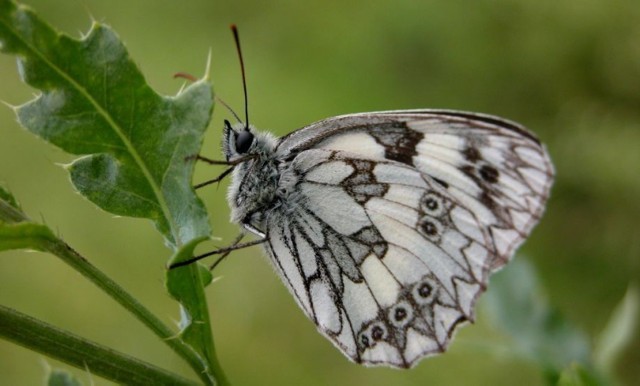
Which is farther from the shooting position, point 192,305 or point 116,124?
point 116,124

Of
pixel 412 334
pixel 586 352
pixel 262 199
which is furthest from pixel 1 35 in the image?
pixel 586 352

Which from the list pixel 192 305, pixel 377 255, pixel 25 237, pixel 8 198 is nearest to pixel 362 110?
pixel 377 255

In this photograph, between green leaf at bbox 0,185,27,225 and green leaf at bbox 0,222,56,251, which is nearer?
green leaf at bbox 0,222,56,251

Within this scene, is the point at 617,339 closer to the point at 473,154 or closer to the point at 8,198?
the point at 473,154

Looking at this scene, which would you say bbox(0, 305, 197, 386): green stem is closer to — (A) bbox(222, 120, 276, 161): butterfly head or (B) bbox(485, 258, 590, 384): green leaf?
(A) bbox(222, 120, 276, 161): butterfly head

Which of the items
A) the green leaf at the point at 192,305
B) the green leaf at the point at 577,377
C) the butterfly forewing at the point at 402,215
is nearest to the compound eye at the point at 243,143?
the butterfly forewing at the point at 402,215

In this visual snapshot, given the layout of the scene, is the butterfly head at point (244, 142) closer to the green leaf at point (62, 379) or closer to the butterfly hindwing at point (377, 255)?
the butterfly hindwing at point (377, 255)

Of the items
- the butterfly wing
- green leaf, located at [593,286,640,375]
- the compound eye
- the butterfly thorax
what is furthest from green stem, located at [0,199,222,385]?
green leaf, located at [593,286,640,375]
